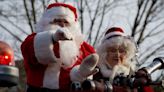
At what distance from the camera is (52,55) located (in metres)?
2.85

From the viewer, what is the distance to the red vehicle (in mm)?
1735

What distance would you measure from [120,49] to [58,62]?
653 mm

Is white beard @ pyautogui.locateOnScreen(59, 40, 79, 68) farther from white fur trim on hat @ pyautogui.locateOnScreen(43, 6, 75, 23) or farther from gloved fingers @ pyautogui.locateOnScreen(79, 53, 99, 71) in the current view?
gloved fingers @ pyautogui.locateOnScreen(79, 53, 99, 71)

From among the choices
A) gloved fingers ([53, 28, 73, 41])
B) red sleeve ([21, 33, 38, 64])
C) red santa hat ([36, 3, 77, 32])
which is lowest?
red sleeve ([21, 33, 38, 64])

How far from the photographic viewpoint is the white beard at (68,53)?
2.99 metres

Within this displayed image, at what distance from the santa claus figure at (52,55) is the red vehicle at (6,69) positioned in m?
0.86

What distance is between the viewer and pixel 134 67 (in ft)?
11.5

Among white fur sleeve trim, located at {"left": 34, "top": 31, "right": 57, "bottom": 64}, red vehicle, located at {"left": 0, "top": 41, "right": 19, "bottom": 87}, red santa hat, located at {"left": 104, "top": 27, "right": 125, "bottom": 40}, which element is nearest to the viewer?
red vehicle, located at {"left": 0, "top": 41, "right": 19, "bottom": 87}

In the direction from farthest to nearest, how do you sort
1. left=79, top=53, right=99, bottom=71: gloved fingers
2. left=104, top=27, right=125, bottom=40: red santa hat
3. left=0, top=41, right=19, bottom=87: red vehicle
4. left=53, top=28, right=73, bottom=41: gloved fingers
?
left=104, top=27, right=125, bottom=40: red santa hat
left=53, top=28, right=73, bottom=41: gloved fingers
left=79, top=53, right=99, bottom=71: gloved fingers
left=0, top=41, right=19, bottom=87: red vehicle

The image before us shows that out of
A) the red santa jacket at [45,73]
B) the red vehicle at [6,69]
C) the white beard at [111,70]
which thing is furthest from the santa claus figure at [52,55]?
the red vehicle at [6,69]

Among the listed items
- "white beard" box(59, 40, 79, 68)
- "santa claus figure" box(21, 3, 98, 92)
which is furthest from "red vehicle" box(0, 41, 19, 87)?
"white beard" box(59, 40, 79, 68)

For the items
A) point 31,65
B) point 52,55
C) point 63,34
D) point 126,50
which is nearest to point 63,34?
point 63,34

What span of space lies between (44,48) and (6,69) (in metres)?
1.11

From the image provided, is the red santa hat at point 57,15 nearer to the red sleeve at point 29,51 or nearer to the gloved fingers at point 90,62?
the red sleeve at point 29,51
